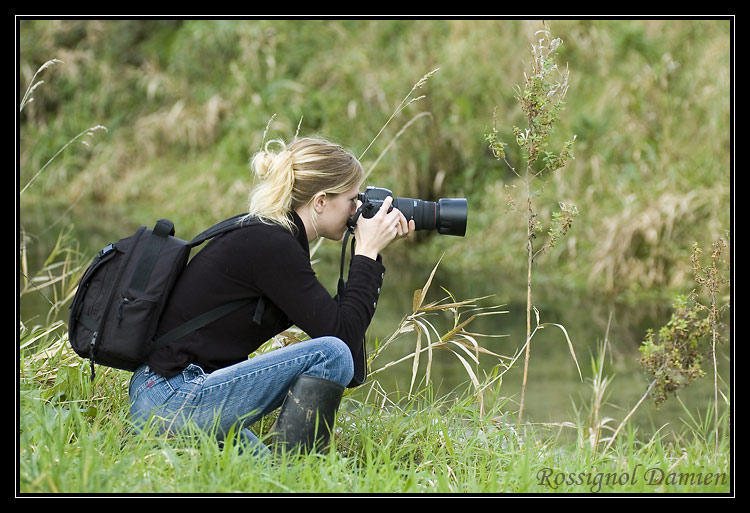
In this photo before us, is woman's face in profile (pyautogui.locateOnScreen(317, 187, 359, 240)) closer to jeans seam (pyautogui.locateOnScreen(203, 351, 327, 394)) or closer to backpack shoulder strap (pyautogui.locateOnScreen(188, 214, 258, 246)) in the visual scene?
backpack shoulder strap (pyautogui.locateOnScreen(188, 214, 258, 246))

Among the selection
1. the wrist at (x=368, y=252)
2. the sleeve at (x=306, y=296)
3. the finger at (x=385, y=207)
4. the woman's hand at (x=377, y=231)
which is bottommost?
the sleeve at (x=306, y=296)

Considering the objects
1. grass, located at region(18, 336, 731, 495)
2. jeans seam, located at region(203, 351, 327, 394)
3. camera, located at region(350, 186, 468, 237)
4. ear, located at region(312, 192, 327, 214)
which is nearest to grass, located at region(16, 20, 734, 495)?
grass, located at region(18, 336, 731, 495)

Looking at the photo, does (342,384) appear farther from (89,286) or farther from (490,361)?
(490,361)

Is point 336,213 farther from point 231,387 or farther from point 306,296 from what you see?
point 231,387

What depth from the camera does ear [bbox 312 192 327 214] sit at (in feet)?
7.61

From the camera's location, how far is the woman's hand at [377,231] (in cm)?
234

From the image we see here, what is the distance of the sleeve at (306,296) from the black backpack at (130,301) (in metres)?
0.08

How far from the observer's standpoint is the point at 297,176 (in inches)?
90.3

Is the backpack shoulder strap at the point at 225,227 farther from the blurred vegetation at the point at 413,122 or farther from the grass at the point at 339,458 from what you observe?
the blurred vegetation at the point at 413,122

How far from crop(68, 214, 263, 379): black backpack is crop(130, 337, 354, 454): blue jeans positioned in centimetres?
9

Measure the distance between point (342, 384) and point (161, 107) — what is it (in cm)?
858

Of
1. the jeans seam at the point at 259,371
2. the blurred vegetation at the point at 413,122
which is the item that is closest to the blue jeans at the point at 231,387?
the jeans seam at the point at 259,371

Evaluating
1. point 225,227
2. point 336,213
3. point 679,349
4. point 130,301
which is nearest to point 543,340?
point 679,349

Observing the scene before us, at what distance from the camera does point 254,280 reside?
7.15 feet
